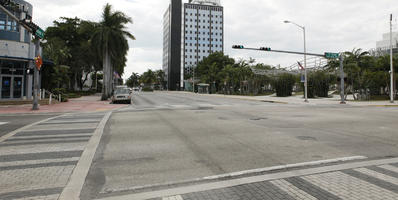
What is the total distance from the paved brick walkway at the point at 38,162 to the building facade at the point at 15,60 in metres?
19.8

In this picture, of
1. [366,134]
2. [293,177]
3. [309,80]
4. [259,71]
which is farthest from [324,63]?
[293,177]

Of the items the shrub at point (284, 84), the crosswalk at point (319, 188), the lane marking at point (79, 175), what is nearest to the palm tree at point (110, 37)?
the lane marking at point (79, 175)

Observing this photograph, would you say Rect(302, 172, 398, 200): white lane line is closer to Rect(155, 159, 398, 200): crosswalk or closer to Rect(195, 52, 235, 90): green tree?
Rect(155, 159, 398, 200): crosswalk

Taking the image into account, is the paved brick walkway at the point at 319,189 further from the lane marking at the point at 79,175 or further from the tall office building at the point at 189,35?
the tall office building at the point at 189,35

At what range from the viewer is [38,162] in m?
5.16

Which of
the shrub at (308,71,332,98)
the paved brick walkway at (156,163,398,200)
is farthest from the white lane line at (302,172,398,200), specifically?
the shrub at (308,71,332,98)

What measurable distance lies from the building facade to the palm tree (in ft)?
24.7

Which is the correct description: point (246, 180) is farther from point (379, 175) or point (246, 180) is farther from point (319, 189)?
point (379, 175)

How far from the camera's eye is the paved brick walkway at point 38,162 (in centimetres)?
372

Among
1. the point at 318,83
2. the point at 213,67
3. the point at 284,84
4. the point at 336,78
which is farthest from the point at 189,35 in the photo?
the point at 336,78

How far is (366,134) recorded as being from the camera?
8.28m

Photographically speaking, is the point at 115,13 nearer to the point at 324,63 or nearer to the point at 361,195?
the point at 361,195

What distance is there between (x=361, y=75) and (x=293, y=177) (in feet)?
118

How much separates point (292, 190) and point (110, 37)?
31.5 m
